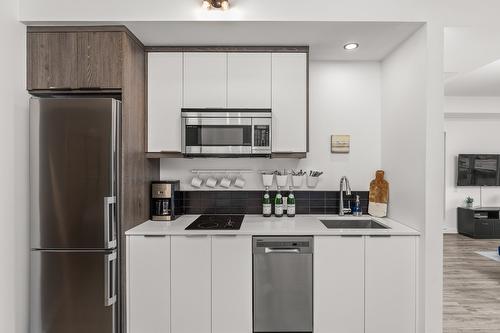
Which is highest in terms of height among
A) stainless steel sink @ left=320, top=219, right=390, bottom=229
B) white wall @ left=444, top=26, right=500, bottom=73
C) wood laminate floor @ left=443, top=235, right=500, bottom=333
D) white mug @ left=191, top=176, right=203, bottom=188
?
white wall @ left=444, top=26, right=500, bottom=73

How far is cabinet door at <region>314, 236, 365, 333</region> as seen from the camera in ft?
7.64

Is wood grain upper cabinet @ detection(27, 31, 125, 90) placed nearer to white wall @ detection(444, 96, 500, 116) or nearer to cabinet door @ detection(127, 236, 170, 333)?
cabinet door @ detection(127, 236, 170, 333)

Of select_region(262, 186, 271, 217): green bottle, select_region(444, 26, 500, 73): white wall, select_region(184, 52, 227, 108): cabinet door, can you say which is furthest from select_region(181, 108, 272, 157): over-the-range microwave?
select_region(444, 26, 500, 73): white wall

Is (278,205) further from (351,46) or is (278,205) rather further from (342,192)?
(351,46)

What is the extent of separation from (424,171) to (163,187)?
6.56 feet

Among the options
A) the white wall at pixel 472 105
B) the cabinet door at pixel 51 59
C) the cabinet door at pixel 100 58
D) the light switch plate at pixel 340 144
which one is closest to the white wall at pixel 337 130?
the light switch plate at pixel 340 144

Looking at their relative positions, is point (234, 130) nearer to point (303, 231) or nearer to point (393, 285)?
point (303, 231)

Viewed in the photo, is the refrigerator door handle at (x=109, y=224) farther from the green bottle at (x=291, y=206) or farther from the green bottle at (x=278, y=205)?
the green bottle at (x=291, y=206)

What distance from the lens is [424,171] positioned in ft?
7.32

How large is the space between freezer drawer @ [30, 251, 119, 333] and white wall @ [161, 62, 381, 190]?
109 cm

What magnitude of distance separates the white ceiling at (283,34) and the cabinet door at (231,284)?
1.51 metres

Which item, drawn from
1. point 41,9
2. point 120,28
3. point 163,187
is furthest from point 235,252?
point 41,9

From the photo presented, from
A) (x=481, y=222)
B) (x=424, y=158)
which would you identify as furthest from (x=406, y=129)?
(x=481, y=222)

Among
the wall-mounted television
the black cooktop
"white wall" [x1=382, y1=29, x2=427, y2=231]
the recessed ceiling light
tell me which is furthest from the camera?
the wall-mounted television
